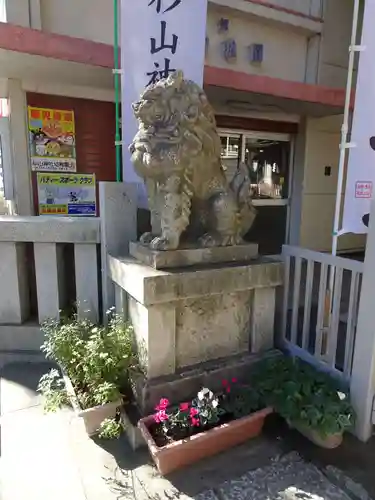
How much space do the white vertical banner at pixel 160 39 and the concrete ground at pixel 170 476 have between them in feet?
7.96

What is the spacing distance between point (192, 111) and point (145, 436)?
1.99m

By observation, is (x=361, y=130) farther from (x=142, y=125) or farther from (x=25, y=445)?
(x=25, y=445)

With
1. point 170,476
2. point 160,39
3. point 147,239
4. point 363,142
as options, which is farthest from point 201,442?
point 160,39

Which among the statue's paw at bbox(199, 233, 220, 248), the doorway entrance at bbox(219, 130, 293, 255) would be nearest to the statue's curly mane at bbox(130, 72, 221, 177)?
the statue's paw at bbox(199, 233, 220, 248)

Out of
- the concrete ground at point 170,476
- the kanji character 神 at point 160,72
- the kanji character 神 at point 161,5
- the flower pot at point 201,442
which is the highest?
the kanji character 神 at point 161,5

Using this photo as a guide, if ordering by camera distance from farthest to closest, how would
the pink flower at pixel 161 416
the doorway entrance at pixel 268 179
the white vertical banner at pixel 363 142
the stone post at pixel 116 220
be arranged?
the doorway entrance at pixel 268 179 < the stone post at pixel 116 220 < the white vertical banner at pixel 363 142 < the pink flower at pixel 161 416

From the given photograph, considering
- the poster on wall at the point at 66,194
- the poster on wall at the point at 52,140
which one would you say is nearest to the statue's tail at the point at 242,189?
the poster on wall at the point at 66,194

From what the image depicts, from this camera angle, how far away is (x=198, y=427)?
205 cm

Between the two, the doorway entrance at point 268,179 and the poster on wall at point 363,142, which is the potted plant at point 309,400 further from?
the doorway entrance at point 268,179

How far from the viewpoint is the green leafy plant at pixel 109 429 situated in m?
2.17

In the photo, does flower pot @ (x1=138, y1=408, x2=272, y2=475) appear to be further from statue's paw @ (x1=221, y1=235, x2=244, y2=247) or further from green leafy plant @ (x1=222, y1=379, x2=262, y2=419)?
statue's paw @ (x1=221, y1=235, x2=244, y2=247)

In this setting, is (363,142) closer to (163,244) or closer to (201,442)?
(163,244)

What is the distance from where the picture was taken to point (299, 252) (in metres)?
2.69

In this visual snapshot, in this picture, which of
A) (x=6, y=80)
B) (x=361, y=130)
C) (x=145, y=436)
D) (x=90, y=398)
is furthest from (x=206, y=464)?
(x=6, y=80)
